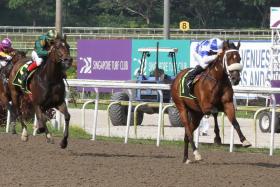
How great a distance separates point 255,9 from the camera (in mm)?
66125

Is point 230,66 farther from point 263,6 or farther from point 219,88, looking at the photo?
point 263,6

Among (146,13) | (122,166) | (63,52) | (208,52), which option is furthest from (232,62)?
(146,13)

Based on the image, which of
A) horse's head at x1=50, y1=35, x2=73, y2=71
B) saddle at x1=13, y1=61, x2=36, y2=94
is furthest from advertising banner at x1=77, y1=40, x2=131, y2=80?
horse's head at x1=50, y1=35, x2=73, y2=71

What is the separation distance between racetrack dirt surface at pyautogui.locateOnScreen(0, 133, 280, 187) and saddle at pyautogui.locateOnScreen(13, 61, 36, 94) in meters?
0.86

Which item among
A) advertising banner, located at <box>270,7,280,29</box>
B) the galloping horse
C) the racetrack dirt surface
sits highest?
advertising banner, located at <box>270,7,280,29</box>

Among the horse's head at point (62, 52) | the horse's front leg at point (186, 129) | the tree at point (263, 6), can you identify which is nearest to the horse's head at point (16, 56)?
the horse's head at point (62, 52)

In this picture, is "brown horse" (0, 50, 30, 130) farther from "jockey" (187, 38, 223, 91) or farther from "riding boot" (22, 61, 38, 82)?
"jockey" (187, 38, 223, 91)

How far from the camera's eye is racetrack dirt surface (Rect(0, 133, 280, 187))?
923 centimetres

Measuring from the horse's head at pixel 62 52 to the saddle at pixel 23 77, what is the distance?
3.22ft

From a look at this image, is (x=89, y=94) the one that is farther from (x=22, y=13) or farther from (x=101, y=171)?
(x=22, y=13)

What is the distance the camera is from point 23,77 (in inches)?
538

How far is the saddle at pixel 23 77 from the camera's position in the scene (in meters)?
13.4

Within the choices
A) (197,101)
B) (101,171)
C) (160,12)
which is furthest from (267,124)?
(160,12)

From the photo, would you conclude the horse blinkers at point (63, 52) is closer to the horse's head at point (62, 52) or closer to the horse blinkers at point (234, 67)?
the horse's head at point (62, 52)
